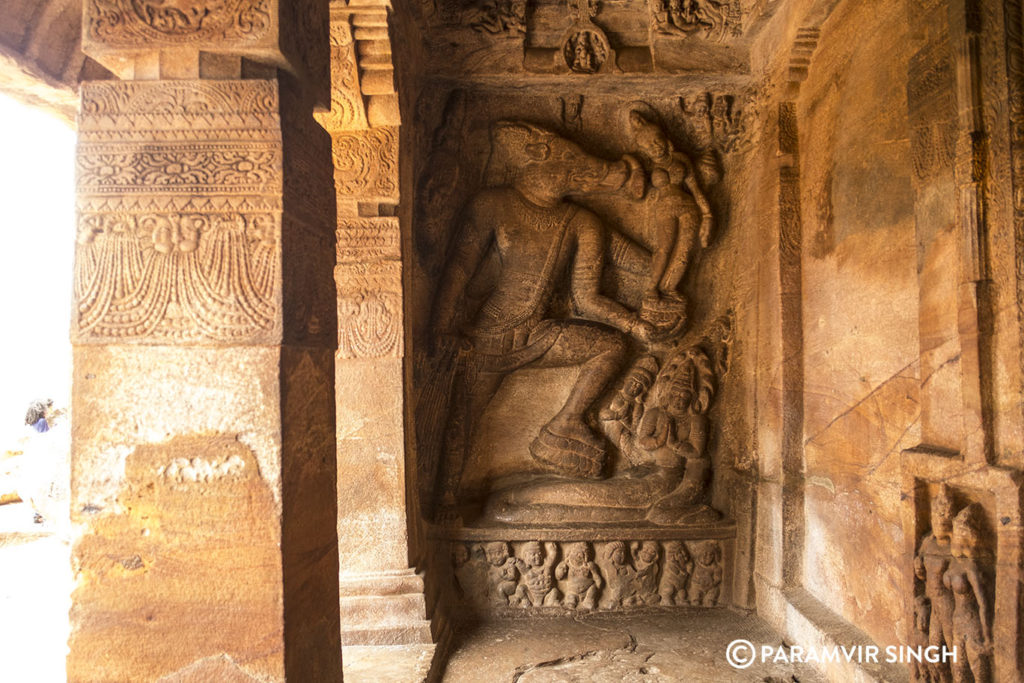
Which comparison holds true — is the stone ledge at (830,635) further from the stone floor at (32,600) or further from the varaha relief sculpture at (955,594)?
the stone floor at (32,600)

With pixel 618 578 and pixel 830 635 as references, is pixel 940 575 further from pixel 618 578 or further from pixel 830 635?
pixel 618 578

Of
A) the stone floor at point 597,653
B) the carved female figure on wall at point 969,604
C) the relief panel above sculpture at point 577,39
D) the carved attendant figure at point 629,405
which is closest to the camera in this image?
the carved female figure on wall at point 969,604

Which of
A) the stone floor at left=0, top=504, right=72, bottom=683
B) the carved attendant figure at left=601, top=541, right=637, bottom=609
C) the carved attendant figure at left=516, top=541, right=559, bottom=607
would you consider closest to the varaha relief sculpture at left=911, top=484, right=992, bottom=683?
the carved attendant figure at left=601, top=541, right=637, bottom=609

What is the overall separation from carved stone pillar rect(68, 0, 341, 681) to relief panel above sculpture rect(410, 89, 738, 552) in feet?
7.39

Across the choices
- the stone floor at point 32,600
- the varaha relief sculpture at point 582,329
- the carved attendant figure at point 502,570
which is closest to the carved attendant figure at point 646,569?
the varaha relief sculpture at point 582,329

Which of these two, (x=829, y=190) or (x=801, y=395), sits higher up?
(x=829, y=190)

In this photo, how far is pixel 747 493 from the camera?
414 cm

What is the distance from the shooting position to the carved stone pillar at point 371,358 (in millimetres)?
3518

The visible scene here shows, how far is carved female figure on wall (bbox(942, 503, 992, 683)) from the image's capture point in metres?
2.14

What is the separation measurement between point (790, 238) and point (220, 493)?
138 inches

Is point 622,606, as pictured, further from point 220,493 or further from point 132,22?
point 132,22

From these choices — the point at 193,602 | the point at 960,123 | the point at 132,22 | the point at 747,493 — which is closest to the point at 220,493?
the point at 193,602

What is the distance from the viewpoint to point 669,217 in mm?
4445

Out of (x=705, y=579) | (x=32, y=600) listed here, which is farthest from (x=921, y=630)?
(x=32, y=600)
